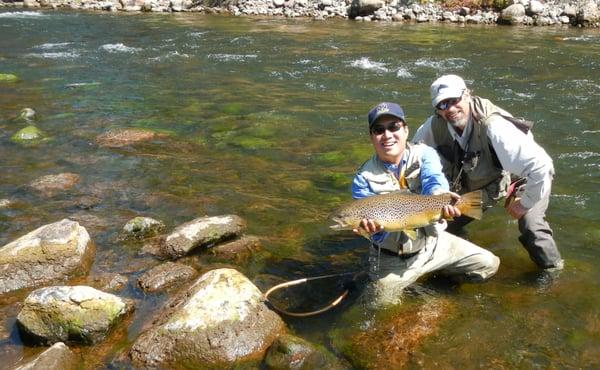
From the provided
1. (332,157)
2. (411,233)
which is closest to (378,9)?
(332,157)

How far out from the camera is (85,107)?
476 inches

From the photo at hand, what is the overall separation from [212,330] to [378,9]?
86.9 feet

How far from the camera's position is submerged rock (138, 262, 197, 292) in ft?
17.6

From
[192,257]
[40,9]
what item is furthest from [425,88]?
[40,9]

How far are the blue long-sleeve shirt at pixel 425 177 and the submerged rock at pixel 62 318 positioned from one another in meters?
2.36

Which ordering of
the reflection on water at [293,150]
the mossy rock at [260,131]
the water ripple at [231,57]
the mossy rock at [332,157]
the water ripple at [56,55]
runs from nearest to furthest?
the reflection on water at [293,150]
the mossy rock at [332,157]
the mossy rock at [260,131]
the water ripple at [231,57]
the water ripple at [56,55]

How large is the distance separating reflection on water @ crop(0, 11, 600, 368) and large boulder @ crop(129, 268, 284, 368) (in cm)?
33

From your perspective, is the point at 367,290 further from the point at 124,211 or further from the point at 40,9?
the point at 40,9

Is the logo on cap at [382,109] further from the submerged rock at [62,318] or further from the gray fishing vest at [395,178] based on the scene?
the submerged rock at [62,318]

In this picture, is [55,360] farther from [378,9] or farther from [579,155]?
[378,9]

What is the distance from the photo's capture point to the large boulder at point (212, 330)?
4.35 meters

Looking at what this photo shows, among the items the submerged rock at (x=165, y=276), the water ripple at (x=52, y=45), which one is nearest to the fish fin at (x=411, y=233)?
the submerged rock at (x=165, y=276)

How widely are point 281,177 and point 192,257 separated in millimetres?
2504

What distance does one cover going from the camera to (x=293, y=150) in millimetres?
9227
